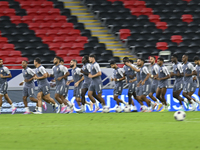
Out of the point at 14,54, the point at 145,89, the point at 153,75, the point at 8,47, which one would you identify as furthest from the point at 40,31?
the point at 153,75

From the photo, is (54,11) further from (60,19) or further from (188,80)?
(188,80)

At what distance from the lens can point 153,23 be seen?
960 inches

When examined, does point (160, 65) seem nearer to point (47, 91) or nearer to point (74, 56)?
point (47, 91)

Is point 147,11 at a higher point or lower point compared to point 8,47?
higher

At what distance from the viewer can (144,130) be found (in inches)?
344

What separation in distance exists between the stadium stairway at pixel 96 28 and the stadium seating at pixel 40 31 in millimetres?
576

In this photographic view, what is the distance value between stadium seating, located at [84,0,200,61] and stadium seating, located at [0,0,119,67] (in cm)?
200

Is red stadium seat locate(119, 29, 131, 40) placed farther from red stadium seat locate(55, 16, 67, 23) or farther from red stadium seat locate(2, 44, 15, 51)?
red stadium seat locate(2, 44, 15, 51)

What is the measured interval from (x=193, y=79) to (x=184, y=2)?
11.9 m

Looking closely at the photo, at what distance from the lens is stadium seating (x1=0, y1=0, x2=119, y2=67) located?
20969 millimetres

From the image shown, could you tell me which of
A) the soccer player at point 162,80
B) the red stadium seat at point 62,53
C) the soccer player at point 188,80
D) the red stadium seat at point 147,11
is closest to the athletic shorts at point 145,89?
the soccer player at point 162,80

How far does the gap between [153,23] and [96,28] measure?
3.63 m

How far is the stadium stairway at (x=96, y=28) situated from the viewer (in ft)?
72.9

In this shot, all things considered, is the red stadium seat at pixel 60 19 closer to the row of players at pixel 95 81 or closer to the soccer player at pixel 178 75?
the row of players at pixel 95 81
